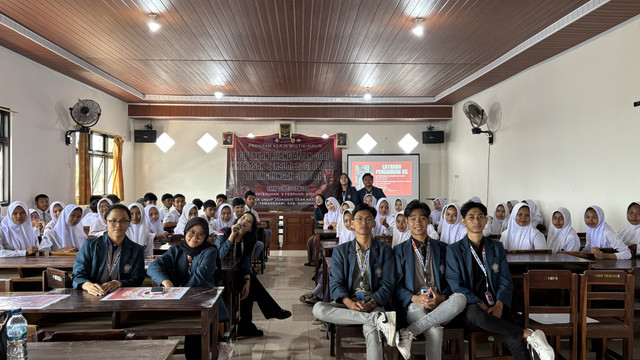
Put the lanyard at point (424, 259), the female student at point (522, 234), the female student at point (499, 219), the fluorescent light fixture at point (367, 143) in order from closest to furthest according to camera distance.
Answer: the lanyard at point (424, 259) → the female student at point (522, 234) → the female student at point (499, 219) → the fluorescent light fixture at point (367, 143)

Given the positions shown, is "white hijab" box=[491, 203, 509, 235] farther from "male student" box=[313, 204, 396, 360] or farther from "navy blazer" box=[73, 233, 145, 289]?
"navy blazer" box=[73, 233, 145, 289]

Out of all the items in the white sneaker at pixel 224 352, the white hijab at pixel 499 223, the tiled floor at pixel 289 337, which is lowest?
the tiled floor at pixel 289 337

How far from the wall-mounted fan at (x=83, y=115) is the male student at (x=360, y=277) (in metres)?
6.15

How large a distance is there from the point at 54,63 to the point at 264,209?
5512 mm

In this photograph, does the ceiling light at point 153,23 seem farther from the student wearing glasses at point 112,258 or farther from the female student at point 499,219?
the female student at point 499,219

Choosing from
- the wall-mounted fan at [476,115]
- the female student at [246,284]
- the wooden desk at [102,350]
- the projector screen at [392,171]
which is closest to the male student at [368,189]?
the wall-mounted fan at [476,115]

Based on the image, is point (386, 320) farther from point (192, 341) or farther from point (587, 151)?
point (587, 151)

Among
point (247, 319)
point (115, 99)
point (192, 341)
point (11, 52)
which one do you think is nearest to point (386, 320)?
point (192, 341)

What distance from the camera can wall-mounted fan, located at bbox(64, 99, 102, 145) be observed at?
7414 mm

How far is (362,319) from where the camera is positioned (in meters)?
2.87

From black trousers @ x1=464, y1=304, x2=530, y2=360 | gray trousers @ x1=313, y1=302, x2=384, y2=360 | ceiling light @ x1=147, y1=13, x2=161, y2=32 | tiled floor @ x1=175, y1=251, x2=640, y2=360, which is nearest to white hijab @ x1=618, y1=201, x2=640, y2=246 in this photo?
tiled floor @ x1=175, y1=251, x2=640, y2=360

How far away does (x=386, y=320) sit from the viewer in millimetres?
2793

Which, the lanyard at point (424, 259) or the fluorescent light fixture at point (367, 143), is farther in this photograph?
the fluorescent light fixture at point (367, 143)

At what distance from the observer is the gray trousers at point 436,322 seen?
9.30ft
